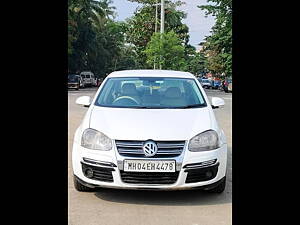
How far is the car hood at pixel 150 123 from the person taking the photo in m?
4.84

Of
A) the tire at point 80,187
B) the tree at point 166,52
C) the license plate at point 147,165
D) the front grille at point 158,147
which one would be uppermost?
the tree at point 166,52

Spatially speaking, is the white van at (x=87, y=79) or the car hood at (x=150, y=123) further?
the white van at (x=87, y=79)

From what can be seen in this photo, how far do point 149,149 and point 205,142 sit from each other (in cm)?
70

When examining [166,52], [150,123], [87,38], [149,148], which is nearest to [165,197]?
[149,148]

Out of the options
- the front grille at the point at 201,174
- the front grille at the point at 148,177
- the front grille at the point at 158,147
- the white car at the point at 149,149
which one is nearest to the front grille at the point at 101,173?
the white car at the point at 149,149

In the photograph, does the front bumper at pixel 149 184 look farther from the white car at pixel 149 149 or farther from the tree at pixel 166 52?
the tree at pixel 166 52

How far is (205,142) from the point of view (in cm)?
496

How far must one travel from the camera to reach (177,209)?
15.6 feet

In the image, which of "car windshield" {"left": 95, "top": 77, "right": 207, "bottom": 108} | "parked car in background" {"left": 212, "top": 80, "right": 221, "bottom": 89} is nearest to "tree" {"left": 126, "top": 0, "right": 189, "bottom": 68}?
"parked car in background" {"left": 212, "top": 80, "right": 221, "bottom": 89}

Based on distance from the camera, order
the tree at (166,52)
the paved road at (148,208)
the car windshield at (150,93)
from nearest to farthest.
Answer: the paved road at (148,208)
the car windshield at (150,93)
the tree at (166,52)

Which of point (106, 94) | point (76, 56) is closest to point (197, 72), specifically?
point (76, 56)

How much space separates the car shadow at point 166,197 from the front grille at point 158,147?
0.62 m

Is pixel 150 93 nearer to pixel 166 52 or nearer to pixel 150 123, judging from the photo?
pixel 150 123
